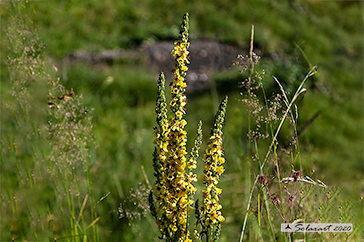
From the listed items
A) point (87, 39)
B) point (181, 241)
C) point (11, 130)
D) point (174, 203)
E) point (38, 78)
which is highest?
point (87, 39)

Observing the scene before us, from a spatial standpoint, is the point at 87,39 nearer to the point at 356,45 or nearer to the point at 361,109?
the point at 361,109

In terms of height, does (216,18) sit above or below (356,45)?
above

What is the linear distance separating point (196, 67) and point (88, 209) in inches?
145

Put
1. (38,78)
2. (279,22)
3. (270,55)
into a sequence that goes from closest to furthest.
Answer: (38,78)
(270,55)
(279,22)

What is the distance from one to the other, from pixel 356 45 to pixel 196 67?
158 inches

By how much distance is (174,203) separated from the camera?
1.68 meters

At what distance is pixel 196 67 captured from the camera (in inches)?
263

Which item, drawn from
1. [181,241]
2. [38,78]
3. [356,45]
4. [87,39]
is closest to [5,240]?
[38,78]

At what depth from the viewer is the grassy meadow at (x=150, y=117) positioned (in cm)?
220

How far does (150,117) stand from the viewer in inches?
206

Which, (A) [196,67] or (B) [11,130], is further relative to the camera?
(A) [196,67]

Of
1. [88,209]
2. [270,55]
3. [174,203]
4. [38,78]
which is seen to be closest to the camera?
[174,203]

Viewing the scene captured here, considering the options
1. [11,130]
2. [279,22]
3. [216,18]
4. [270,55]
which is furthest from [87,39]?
[11,130]

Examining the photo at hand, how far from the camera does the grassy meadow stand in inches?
86.4
